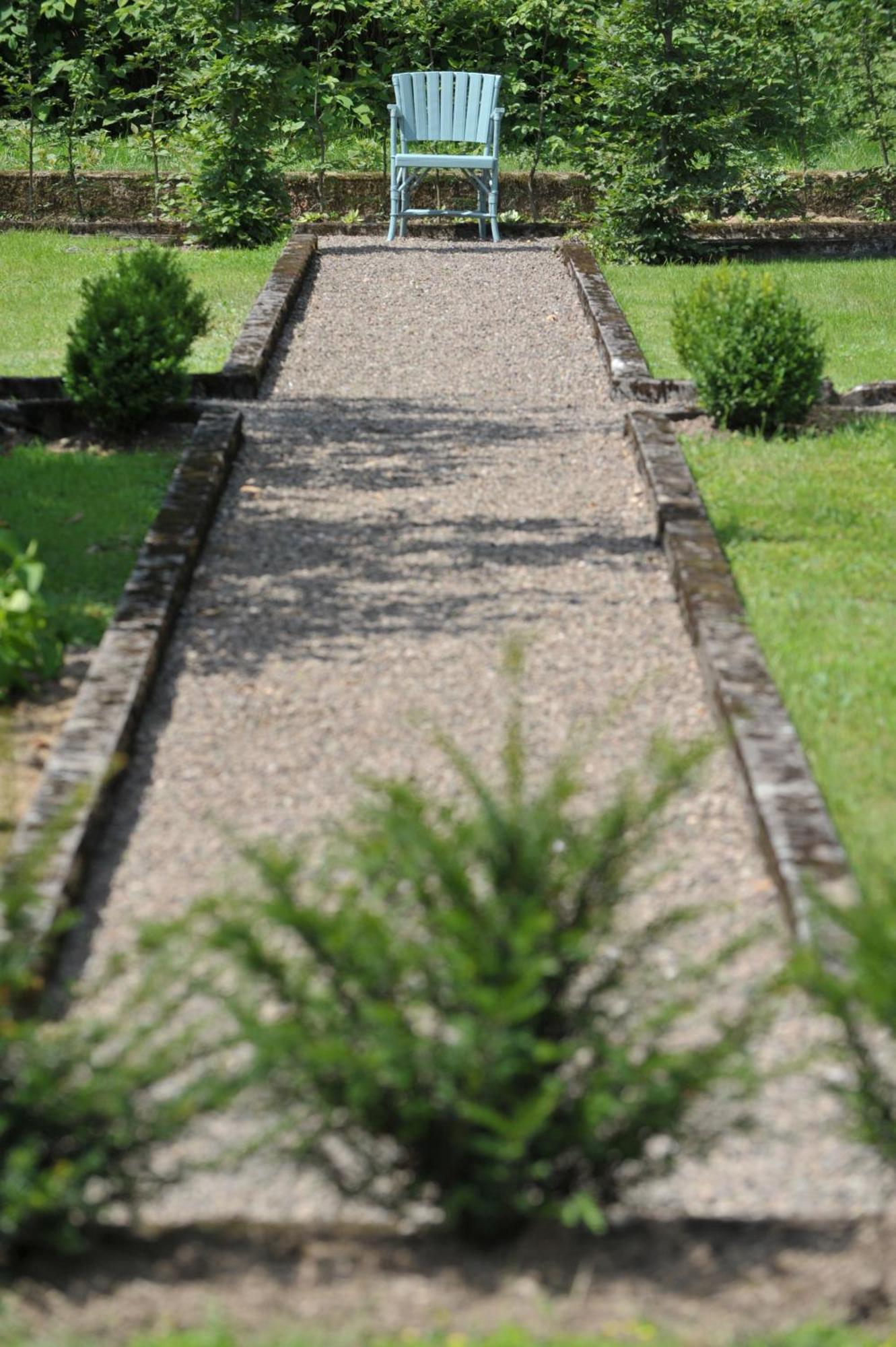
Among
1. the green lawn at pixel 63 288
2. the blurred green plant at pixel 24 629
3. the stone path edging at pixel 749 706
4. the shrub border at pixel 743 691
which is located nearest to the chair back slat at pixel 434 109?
the green lawn at pixel 63 288

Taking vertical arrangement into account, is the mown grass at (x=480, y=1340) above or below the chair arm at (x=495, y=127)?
above

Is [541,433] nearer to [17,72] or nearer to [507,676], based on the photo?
[507,676]

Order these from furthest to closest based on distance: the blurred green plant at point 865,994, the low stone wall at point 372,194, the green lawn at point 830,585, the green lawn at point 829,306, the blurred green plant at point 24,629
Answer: the low stone wall at point 372,194 < the green lawn at point 829,306 < the blurred green plant at point 24,629 < the green lawn at point 830,585 < the blurred green plant at point 865,994

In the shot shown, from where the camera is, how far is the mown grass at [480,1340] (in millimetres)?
2111

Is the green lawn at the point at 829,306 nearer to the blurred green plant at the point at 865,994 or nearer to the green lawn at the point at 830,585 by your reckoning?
the green lawn at the point at 830,585

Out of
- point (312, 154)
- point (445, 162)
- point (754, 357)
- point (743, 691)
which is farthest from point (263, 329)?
point (312, 154)

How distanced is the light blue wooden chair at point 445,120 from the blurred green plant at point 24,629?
885 centimetres

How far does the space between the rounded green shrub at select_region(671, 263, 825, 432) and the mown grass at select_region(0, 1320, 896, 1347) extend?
558cm

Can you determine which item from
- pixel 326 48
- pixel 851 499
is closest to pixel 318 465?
pixel 851 499

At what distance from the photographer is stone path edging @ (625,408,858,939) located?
11.9 feet

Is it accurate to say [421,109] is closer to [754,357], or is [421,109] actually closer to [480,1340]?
[754,357]

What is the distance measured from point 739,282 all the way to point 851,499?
5.83 feet

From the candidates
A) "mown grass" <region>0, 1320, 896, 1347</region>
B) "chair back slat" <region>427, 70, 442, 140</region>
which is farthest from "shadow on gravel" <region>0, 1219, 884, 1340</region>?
"chair back slat" <region>427, 70, 442, 140</region>

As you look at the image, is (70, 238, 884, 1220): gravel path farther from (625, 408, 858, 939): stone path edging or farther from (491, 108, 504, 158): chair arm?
(491, 108, 504, 158): chair arm
